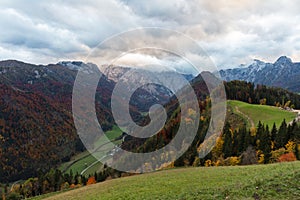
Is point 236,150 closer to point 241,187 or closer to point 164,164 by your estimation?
point 164,164

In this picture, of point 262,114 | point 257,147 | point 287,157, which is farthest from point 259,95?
point 287,157

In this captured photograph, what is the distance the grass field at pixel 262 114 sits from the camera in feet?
329

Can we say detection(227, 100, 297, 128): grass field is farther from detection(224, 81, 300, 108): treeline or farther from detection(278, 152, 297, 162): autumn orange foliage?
detection(224, 81, 300, 108): treeline

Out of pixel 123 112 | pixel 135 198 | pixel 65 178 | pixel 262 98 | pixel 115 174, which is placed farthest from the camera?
pixel 262 98

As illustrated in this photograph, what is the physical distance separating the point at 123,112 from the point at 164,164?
57869 millimetres

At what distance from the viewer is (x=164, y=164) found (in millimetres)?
87000

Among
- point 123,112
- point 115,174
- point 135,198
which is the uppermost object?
point 123,112

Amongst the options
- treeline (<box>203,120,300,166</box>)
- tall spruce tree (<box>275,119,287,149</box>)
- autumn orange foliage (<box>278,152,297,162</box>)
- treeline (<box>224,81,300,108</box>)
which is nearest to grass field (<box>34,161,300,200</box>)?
autumn orange foliage (<box>278,152,297,162</box>)

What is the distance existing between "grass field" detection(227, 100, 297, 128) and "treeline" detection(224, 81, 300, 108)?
37.0 metres

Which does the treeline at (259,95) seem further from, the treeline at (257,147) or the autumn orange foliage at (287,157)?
the autumn orange foliage at (287,157)

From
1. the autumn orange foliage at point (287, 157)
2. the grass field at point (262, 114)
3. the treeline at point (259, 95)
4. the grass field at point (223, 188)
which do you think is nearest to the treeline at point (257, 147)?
the autumn orange foliage at point (287, 157)

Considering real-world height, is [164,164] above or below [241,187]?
below

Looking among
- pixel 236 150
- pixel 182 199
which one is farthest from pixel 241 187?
pixel 236 150

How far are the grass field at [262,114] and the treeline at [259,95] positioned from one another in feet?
121
